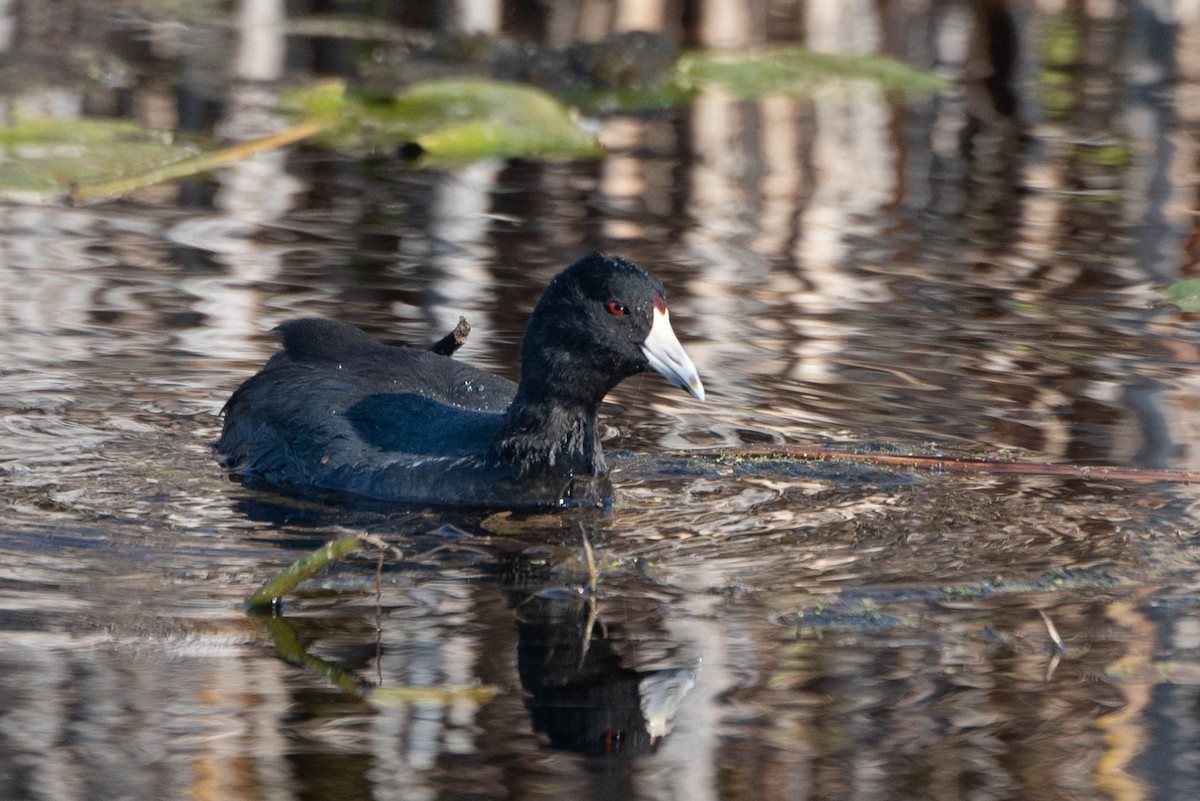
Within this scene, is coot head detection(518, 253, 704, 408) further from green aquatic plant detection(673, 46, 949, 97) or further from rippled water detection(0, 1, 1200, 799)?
green aquatic plant detection(673, 46, 949, 97)

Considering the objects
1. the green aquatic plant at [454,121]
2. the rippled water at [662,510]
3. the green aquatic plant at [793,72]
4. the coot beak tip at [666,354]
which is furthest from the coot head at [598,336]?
the green aquatic plant at [793,72]

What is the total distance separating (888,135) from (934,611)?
228 inches

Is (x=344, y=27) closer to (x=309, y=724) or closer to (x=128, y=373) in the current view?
(x=128, y=373)

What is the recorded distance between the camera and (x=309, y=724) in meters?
3.00

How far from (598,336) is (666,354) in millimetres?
167

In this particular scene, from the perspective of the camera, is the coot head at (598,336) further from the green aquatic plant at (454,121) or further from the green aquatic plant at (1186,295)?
the green aquatic plant at (454,121)

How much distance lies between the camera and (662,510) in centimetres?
434

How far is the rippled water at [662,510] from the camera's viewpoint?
2984 millimetres

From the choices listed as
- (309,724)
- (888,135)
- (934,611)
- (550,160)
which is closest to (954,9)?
(888,135)

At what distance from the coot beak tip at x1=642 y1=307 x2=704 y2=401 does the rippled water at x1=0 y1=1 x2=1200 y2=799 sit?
0.93 ft

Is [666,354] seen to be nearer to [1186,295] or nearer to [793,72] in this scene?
[1186,295]

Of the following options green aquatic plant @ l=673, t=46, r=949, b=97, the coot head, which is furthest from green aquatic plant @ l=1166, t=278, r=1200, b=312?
green aquatic plant @ l=673, t=46, r=949, b=97

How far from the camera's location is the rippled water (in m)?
2.98

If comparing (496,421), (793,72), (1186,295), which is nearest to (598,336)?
(496,421)
